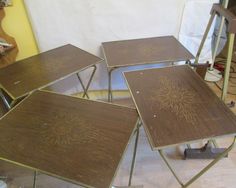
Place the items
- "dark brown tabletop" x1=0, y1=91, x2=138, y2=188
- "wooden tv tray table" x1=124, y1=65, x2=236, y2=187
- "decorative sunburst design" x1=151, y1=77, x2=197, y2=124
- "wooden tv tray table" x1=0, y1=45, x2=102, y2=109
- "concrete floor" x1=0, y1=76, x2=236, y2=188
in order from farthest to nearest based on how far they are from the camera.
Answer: "concrete floor" x1=0, y1=76, x2=236, y2=188 < "wooden tv tray table" x1=0, y1=45, x2=102, y2=109 < "decorative sunburst design" x1=151, y1=77, x2=197, y2=124 < "wooden tv tray table" x1=124, y1=65, x2=236, y2=187 < "dark brown tabletop" x1=0, y1=91, x2=138, y2=188

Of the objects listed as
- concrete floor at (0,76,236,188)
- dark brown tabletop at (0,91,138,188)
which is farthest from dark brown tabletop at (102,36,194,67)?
concrete floor at (0,76,236,188)

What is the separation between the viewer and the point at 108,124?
1004 mm

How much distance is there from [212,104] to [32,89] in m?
0.93

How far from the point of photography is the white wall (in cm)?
164

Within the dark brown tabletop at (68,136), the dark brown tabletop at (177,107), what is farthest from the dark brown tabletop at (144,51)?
the dark brown tabletop at (68,136)

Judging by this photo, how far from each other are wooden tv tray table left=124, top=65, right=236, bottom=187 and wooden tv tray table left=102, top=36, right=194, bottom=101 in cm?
13

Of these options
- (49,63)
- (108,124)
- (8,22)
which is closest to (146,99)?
(108,124)

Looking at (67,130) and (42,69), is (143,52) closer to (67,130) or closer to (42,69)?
(42,69)

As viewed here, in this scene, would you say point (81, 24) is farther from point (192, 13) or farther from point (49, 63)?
point (192, 13)

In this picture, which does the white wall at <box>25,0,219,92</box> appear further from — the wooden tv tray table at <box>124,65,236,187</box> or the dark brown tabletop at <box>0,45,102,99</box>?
the wooden tv tray table at <box>124,65,236,187</box>

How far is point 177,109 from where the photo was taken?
1060 mm

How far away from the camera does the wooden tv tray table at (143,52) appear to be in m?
1.46

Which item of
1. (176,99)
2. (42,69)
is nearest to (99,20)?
(42,69)

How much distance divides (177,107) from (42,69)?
85 cm
